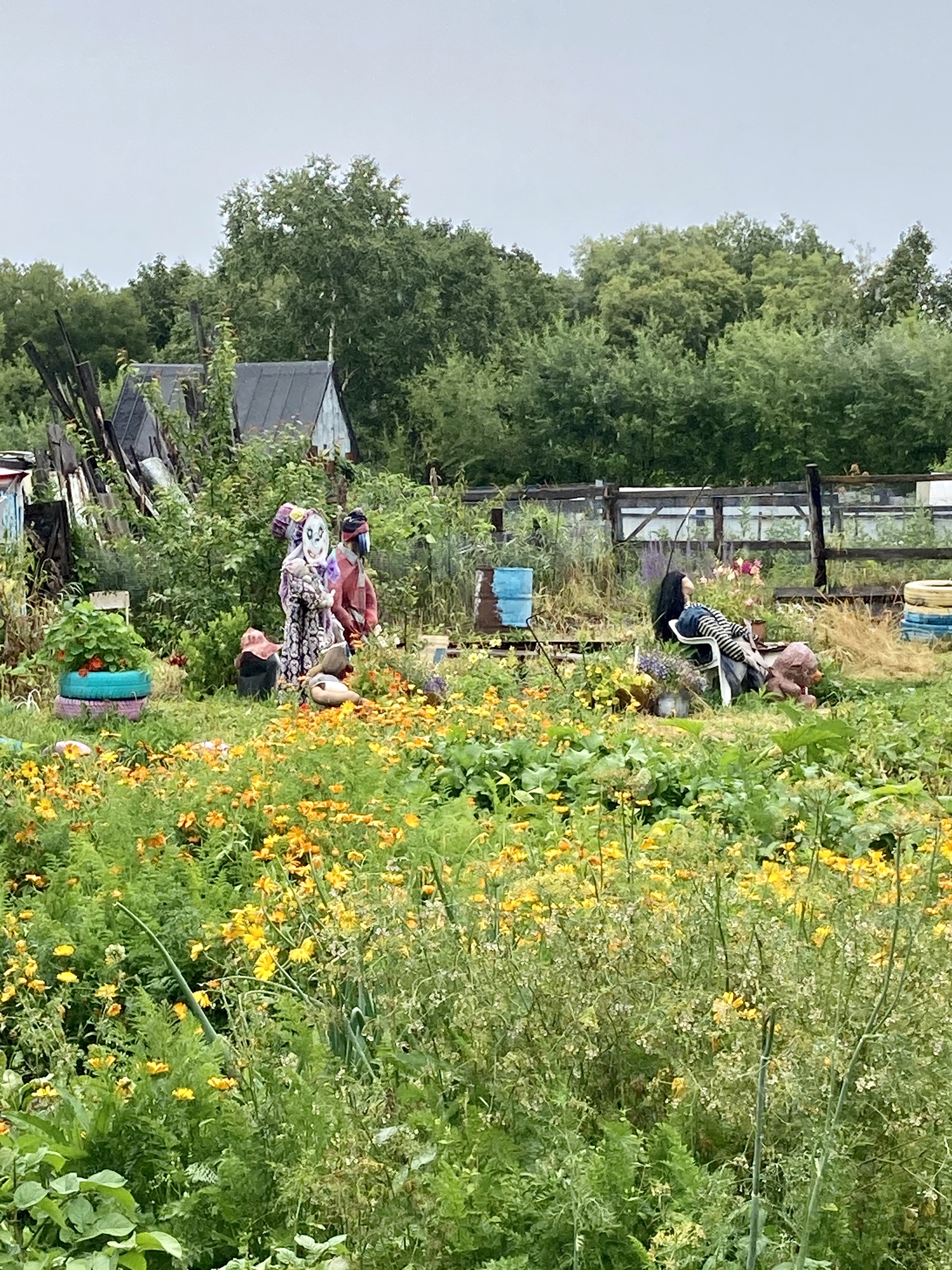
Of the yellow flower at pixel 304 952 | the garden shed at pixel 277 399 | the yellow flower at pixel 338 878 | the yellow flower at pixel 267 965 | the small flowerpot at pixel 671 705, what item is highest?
the garden shed at pixel 277 399

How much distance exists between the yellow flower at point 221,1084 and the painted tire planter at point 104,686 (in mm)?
6481

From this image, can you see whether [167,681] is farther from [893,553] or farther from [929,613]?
[893,553]

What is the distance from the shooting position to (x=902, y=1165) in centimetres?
199

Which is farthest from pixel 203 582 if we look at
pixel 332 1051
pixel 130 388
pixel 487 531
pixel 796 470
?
pixel 130 388

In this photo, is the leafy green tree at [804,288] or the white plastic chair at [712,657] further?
the leafy green tree at [804,288]

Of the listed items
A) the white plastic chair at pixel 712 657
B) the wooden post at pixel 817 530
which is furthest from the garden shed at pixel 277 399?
the white plastic chair at pixel 712 657

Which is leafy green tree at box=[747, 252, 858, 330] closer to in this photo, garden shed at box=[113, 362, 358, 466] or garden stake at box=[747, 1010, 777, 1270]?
garden shed at box=[113, 362, 358, 466]

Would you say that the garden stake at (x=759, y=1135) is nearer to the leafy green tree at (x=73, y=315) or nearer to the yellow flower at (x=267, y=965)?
the yellow flower at (x=267, y=965)

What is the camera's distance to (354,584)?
10188mm

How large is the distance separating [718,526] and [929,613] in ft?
14.2

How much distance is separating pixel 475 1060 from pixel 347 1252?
0.44 metres

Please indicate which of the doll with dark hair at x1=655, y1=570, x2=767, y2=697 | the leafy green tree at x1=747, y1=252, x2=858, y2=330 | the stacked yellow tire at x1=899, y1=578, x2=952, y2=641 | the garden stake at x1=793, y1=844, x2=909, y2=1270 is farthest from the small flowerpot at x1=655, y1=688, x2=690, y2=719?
the leafy green tree at x1=747, y1=252, x2=858, y2=330

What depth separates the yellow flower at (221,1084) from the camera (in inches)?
99.6

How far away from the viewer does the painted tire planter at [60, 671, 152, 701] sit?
346 inches
